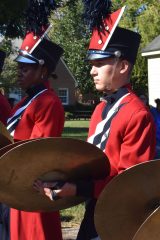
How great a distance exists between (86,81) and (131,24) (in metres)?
13.5

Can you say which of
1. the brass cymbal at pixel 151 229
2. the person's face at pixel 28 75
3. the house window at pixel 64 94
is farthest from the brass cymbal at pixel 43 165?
the house window at pixel 64 94

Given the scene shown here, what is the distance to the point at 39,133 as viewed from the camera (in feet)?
12.4

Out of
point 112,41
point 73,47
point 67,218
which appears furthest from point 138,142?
point 73,47

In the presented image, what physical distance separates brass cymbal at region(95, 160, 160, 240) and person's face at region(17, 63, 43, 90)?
170 centimetres

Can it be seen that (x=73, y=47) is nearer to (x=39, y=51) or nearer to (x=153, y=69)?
(x=153, y=69)

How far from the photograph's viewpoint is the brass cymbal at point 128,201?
2326 millimetres

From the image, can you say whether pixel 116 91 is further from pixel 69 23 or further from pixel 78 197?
pixel 69 23

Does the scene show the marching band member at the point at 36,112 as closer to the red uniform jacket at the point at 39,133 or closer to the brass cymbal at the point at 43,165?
the red uniform jacket at the point at 39,133

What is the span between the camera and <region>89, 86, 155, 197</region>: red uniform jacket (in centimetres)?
282

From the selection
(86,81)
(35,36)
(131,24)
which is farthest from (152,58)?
(35,36)

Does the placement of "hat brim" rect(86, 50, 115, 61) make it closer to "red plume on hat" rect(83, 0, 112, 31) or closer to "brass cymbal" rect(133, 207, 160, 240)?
"red plume on hat" rect(83, 0, 112, 31)

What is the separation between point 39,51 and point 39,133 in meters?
0.63

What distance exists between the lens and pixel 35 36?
4.09 metres

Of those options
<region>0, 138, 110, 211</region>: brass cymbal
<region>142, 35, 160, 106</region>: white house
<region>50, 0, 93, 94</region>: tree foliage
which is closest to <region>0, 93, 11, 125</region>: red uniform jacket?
<region>0, 138, 110, 211</region>: brass cymbal
